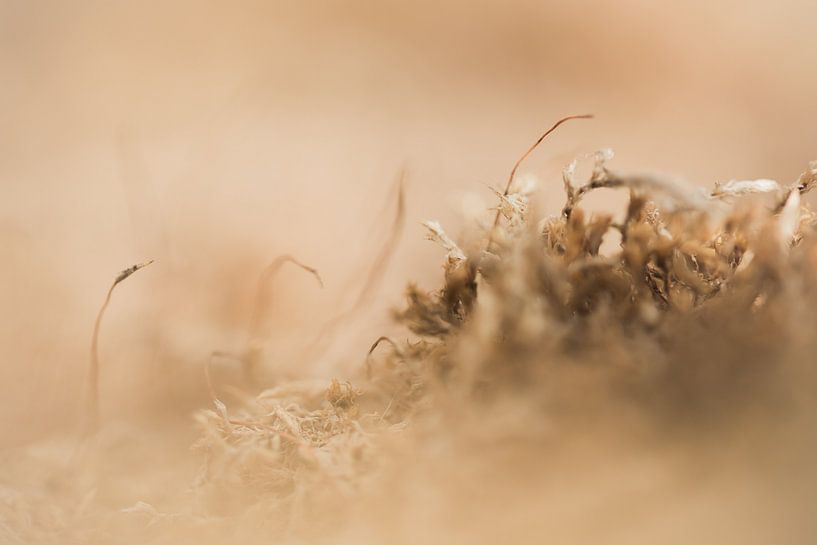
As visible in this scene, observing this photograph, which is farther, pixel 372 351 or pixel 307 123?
pixel 307 123

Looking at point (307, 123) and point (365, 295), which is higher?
point (307, 123)

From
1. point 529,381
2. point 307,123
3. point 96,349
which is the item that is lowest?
point 529,381

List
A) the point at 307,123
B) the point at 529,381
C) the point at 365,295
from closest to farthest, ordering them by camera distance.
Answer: the point at 529,381
the point at 365,295
the point at 307,123

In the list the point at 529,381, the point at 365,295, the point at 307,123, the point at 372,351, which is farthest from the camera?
the point at 307,123

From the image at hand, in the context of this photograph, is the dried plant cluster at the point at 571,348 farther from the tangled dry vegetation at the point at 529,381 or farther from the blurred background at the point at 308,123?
the blurred background at the point at 308,123

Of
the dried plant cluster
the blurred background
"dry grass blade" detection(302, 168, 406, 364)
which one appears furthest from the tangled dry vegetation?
the blurred background

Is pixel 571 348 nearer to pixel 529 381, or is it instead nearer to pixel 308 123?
pixel 529 381

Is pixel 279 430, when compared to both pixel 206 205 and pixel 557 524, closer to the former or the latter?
pixel 557 524

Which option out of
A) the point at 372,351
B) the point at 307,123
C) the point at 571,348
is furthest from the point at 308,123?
the point at 571,348
